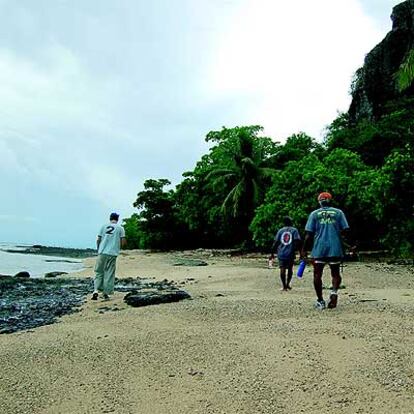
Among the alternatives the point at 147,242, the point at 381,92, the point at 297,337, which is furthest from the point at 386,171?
the point at 147,242

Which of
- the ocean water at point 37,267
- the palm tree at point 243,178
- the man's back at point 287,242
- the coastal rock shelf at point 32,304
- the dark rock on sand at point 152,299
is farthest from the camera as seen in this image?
the palm tree at point 243,178

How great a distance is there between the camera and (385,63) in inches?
1725

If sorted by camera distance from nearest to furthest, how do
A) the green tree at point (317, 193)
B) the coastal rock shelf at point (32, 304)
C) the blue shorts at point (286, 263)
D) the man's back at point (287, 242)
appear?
the coastal rock shelf at point (32, 304), the blue shorts at point (286, 263), the man's back at point (287, 242), the green tree at point (317, 193)

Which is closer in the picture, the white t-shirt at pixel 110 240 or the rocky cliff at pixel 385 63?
the white t-shirt at pixel 110 240

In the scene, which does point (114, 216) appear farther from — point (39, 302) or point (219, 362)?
point (219, 362)

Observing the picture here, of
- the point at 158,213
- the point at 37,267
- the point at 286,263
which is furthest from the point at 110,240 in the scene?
the point at 158,213

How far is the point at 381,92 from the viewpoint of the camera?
143 ft

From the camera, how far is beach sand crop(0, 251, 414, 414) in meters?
4.19

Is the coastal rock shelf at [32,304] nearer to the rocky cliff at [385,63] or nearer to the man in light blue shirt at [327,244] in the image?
the man in light blue shirt at [327,244]

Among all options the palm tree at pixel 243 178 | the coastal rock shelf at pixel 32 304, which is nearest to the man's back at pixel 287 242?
the coastal rock shelf at pixel 32 304

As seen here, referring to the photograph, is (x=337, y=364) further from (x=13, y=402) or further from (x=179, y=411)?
(x=13, y=402)

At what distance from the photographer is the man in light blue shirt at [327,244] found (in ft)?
24.7

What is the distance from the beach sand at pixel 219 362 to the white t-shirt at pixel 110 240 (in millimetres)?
2720

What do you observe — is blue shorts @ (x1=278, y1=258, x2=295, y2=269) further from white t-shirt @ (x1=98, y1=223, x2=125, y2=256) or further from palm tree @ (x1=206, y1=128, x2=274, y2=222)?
palm tree @ (x1=206, y1=128, x2=274, y2=222)
